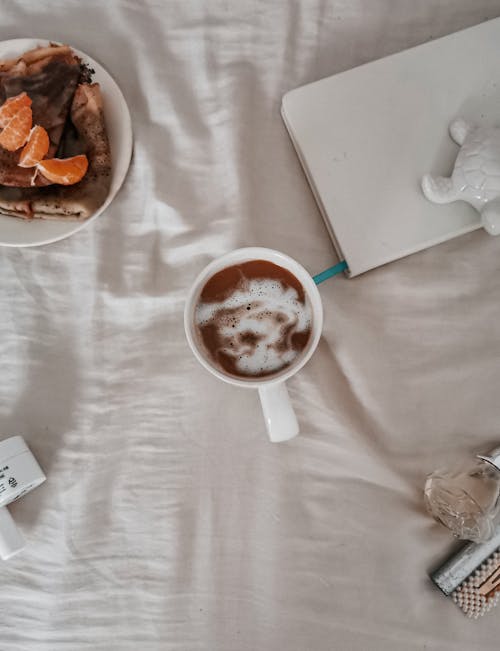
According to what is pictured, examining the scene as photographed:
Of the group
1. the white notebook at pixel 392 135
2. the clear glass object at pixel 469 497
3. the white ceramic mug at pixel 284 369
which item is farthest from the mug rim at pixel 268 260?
the clear glass object at pixel 469 497

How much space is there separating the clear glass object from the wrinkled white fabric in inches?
1.0

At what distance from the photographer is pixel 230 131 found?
77 cm

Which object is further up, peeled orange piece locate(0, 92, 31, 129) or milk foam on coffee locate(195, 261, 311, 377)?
peeled orange piece locate(0, 92, 31, 129)

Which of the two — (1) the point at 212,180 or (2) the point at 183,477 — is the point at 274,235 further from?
(2) the point at 183,477

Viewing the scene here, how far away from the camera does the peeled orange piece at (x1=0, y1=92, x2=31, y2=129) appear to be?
2.23ft

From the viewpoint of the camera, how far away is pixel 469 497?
2.18 ft

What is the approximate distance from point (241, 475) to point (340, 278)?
0.26 metres

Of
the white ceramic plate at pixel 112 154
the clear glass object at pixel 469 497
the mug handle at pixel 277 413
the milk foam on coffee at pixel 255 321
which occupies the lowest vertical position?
the clear glass object at pixel 469 497

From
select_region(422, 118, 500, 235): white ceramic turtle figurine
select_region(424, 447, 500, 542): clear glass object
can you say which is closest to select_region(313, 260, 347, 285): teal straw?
select_region(422, 118, 500, 235): white ceramic turtle figurine

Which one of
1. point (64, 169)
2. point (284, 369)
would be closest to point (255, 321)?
point (284, 369)

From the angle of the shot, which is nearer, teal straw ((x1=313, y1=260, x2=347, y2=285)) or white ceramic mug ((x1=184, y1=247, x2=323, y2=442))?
white ceramic mug ((x1=184, y1=247, x2=323, y2=442))

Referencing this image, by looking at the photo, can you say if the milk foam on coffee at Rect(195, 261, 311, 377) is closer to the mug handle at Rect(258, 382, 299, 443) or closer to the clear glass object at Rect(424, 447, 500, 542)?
the mug handle at Rect(258, 382, 299, 443)

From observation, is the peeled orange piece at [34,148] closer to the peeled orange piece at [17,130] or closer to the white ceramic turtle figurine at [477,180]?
the peeled orange piece at [17,130]

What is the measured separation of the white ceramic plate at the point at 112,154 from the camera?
2.35 feet
